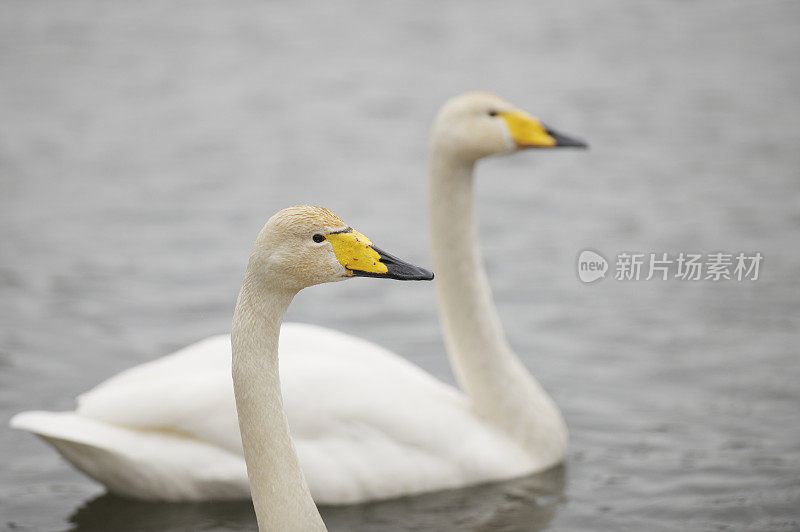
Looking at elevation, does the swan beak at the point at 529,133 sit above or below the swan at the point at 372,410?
above

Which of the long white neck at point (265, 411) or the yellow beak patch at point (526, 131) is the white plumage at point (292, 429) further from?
the long white neck at point (265, 411)

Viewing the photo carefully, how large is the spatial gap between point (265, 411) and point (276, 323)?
1.02ft

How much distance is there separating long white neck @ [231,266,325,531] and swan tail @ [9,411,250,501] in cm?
166

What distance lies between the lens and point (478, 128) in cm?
645

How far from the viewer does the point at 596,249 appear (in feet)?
33.5

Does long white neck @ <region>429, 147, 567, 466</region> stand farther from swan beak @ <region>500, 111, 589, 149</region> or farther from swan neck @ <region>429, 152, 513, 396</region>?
swan beak @ <region>500, 111, 589, 149</region>

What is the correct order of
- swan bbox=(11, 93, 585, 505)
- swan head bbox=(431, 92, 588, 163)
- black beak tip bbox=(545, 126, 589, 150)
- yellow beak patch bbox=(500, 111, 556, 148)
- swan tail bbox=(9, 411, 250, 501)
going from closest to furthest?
swan tail bbox=(9, 411, 250, 501), swan bbox=(11, 93, 585, 505), swan head bbox=(431, 92, 588, 163), yellow beak patch bbox=(500, 111, 556, 148), black beak tip bbox=(545, 126, 589, 150)

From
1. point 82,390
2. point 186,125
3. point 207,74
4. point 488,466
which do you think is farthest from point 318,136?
point 488,466

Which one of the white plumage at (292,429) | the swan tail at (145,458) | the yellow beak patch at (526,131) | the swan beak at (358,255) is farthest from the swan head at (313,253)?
the yellow beak patch at (526,131)

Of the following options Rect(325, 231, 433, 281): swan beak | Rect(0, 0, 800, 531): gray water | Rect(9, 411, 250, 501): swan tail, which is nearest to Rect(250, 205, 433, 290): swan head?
Rect(325, 231, 433, 281): swan beak

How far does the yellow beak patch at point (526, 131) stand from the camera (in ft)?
21.4

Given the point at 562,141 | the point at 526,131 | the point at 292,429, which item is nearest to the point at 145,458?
the point at 292,429

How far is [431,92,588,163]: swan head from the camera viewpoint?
643 centimetres

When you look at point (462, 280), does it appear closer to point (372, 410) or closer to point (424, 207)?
point (372, 410)
